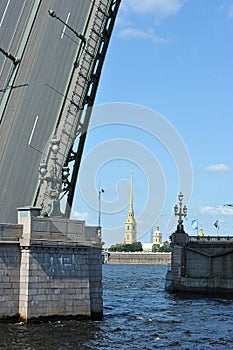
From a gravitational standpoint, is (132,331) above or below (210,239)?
below

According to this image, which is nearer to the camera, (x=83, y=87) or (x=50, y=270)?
(x=50, y=270)

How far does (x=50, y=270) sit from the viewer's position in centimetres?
1997

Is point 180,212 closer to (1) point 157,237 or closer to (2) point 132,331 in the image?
(2) point 132,331

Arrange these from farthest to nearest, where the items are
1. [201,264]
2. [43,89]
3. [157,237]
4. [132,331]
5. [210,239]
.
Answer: [157,237] → [210,239] → [201,264] → [43,89] → [132,331]

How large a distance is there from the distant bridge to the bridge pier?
1.87 metres

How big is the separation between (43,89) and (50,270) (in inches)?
327

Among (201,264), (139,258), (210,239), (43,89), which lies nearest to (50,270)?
(43,89)

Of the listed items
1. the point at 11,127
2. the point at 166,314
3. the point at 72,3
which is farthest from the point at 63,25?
the point at 166,314

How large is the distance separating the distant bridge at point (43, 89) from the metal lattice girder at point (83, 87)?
42 millimetres

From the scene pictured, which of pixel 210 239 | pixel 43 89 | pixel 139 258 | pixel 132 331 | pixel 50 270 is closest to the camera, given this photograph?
pixel 50 270

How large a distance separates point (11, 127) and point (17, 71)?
2123 millimetres

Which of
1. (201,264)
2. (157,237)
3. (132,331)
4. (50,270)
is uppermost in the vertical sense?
(157,237)

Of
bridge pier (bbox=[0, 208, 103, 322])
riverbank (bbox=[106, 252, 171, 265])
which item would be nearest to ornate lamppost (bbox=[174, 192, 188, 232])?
bridge pier (bbox=[0, 208, 103, 322])

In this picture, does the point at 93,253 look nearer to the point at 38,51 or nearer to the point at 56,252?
the point at 56,252
